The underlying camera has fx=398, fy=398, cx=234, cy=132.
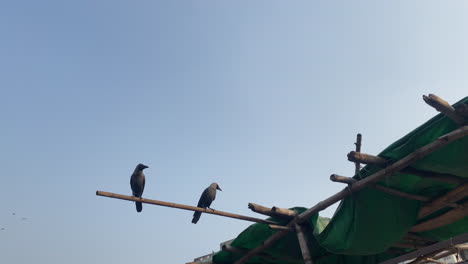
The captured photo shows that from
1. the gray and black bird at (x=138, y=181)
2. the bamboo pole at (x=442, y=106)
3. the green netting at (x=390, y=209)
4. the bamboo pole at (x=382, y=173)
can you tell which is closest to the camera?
the bamboo pole at (x=442, y=106)

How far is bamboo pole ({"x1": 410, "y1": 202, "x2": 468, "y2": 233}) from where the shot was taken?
405 cm

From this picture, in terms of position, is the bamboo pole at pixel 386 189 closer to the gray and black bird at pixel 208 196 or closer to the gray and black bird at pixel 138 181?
the gray and black bird at pixel 208 196

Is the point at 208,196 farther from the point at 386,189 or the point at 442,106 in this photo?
the point at 442,106

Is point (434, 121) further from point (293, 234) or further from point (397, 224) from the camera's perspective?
point (293, 234)

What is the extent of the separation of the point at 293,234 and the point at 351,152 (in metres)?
2.18

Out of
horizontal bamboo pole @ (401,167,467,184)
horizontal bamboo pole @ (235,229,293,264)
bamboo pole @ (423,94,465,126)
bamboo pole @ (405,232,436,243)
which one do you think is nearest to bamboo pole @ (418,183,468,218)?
horizontal bamboo pole @ (401,167,467,184)

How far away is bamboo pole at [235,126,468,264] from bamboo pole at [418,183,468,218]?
2.43ft

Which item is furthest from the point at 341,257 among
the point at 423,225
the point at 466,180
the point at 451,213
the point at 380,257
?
the point at 466,180

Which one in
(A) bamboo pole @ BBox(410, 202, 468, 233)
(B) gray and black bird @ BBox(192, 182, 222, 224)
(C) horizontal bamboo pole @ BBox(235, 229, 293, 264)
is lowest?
(C) horizontal bamboo pole @ BBox(235, 229, 293, 264)

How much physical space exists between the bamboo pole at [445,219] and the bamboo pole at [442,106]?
4.71 feet

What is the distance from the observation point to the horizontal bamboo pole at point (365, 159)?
11.0 feet

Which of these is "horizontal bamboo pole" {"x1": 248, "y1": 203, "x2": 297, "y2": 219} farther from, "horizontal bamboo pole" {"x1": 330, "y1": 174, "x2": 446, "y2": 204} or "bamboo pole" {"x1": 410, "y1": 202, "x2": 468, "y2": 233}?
"bamboo pole" {"x1": 410, "y1": 202, "x2": 468, "y2": 233}

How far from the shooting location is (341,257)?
18.3 feet

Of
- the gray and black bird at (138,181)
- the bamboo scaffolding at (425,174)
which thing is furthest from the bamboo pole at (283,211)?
the gray and black bird at (138,181)
